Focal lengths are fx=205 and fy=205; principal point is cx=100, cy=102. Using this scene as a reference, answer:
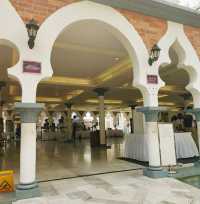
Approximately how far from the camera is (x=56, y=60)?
23.3 ft

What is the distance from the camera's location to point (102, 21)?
4.32 m

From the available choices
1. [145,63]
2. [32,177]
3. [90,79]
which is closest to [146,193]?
[32,177]

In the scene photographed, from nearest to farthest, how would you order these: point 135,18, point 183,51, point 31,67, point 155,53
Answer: point 31,67
point 155,53
point 135,18
point 183,51

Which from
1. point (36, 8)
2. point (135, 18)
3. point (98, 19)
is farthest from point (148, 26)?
point (36, 8)

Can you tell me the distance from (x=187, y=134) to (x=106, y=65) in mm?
3836

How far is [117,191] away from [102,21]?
3.38 meters

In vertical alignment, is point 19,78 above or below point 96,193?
above

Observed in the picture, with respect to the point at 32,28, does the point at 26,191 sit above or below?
below

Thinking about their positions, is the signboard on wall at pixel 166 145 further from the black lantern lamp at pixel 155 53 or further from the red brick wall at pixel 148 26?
the red brick wall at pixel 148 26

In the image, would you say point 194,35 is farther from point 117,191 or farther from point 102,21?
point 117,191

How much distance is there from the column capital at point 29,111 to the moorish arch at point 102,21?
2.30ft

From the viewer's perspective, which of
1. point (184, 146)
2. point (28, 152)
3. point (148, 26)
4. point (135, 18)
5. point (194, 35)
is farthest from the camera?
point (184, 146)

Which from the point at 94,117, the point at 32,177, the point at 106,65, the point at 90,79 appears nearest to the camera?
the point at 32,177

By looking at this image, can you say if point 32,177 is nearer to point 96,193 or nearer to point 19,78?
point 96,193
